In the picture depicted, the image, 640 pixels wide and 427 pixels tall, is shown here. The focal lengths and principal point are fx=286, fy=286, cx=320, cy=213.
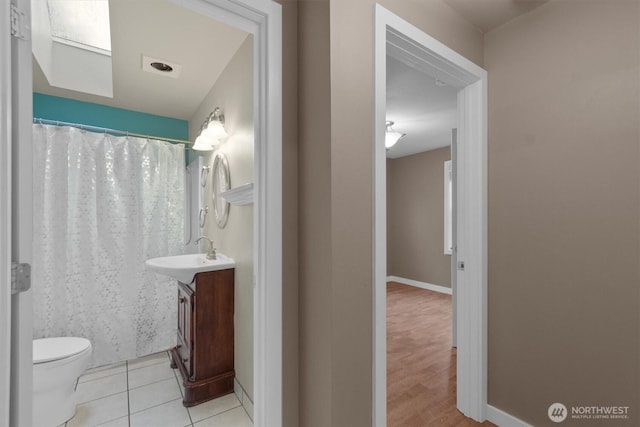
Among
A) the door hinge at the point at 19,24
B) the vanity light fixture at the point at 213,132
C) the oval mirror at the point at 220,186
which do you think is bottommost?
the oval mirror at the point at 220,186

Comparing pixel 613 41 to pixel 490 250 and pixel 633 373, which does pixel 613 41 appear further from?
pixel 633 373

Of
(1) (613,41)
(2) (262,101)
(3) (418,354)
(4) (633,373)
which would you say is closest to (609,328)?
(4) (633,373)

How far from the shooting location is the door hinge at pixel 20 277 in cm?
79

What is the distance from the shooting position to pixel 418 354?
257cm

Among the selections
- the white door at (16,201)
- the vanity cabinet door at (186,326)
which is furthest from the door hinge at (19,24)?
the vanity cabinet door at (186,326)

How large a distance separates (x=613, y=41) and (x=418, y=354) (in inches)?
96.7

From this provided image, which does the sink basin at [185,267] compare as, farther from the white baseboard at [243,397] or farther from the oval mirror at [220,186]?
the white baseboard at [243,397]

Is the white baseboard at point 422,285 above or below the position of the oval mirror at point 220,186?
below

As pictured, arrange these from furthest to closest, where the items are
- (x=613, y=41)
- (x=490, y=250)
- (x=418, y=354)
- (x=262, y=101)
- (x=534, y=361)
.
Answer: (x=418, y=354) < (x=490, y=250) < (x=534, y=361) < (x=613, y=41) < (x=262, y=101)

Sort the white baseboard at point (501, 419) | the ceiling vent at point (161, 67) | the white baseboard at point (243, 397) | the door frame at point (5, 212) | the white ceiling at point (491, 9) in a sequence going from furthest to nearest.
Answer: the ceiling vent at point (161, 67) < the white baseboard at point (243, 397) < the white baseboard at point (501, 419) < the white ceiling at point (491, 9) < the door frame at point (5, 212)

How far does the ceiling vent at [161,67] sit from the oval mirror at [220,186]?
0.73 metres

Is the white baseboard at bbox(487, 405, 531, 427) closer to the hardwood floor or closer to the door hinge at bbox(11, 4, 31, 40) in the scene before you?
the hardwood floor

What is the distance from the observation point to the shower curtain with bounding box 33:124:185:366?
2.34 metres

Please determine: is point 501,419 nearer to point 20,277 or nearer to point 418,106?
point 20,277
